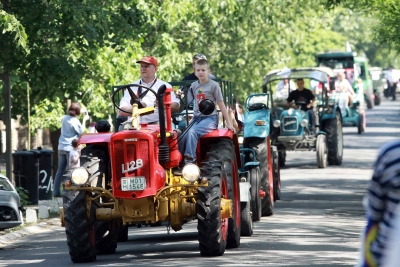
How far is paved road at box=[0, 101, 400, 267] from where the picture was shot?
12164mm

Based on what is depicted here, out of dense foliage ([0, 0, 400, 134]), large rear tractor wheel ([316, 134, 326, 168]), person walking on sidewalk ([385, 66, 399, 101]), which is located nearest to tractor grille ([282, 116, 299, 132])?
large rear tractor wheel ([316, 134, 326, 168])

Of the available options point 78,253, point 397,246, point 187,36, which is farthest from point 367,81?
point 397,246

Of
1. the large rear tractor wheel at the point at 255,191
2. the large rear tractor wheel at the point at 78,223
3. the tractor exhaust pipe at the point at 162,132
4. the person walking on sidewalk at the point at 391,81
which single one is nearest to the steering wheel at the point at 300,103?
the large rear tractor wheel at the point at 255,191

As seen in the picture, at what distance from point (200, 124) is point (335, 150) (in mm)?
15381

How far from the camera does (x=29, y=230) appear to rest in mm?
16922

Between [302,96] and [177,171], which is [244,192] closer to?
[177,171]

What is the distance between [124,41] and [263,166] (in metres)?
6.62

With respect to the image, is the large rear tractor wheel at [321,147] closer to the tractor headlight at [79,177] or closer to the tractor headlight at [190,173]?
the tractor headlight at [190,173]

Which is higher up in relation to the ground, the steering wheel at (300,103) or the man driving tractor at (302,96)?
the man driving tractor at (302,96)

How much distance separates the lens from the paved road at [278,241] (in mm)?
12164

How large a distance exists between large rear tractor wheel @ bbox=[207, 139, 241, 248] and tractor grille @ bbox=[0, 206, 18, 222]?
2925 mm

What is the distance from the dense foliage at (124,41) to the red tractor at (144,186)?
5.12 m

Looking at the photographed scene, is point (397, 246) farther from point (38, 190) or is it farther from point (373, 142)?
point (373, 142)

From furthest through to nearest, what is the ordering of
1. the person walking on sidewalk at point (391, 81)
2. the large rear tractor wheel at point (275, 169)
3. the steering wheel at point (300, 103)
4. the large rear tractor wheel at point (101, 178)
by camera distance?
Answer: the person walking on sidewalk at point (391, 81) → the steering wheel at point (300, 103) → the large rear tractor wheel at point (275, 169) → the large rear tractor wheel at point (101, 178)
